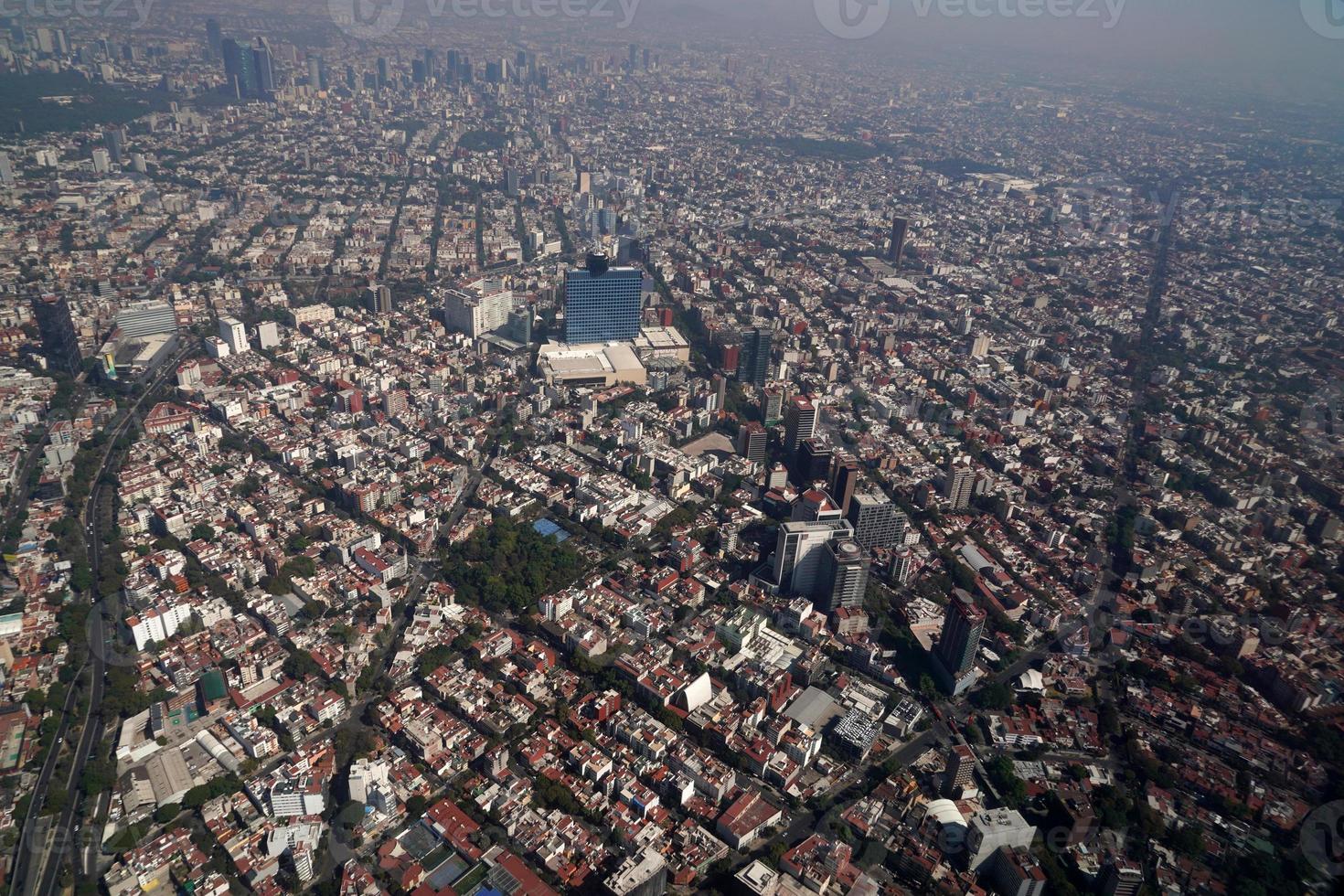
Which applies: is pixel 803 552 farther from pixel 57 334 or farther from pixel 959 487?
pixel 57 334

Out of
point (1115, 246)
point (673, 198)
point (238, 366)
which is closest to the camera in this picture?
point (238, 366)

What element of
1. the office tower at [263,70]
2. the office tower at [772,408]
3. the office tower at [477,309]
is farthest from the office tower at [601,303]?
the office tower at [263,70]

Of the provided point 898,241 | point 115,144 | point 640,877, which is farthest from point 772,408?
point 115,144

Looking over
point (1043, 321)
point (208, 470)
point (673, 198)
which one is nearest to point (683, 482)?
point (208, 470)

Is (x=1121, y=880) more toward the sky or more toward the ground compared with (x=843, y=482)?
more toward the ground

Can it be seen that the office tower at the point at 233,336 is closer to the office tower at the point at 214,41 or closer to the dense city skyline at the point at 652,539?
the dense city skyline at the point at 652,539

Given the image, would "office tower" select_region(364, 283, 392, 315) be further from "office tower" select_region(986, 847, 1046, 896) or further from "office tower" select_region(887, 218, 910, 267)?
"office tower" select_region(986, 847, 1046, 896)

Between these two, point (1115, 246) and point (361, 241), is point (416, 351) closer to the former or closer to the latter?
point (361, 241)
